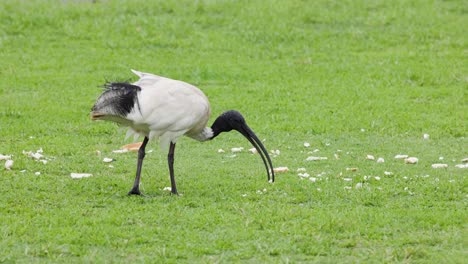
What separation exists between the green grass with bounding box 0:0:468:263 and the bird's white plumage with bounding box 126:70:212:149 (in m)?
0.64

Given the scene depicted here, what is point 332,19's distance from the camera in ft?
61.5

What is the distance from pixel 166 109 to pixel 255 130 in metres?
3.79

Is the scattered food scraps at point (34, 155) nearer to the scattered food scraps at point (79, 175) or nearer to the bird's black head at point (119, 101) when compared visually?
the scattered food scraps at point (79, 175)

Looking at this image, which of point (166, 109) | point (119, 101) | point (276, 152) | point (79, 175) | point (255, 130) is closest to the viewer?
point (119, 101)

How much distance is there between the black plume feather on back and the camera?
29.0ft

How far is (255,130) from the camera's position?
1261 centimetres

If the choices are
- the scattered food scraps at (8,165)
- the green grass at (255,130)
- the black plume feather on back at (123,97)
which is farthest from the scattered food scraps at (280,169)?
the scattered food scraps at (8,165)

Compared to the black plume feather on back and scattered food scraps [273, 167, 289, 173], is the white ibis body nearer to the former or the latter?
the black plume feather on back

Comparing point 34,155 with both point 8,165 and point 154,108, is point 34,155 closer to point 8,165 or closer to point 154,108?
point 8,165

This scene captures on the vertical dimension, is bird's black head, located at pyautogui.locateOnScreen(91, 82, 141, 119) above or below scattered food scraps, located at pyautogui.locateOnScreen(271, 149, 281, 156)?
above

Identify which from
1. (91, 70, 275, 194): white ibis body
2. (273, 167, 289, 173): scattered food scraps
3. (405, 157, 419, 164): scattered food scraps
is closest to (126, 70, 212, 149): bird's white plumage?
(91, 70, 275, 194): white ibis body

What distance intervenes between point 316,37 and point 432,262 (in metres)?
11.2

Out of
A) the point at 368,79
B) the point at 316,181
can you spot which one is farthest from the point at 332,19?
the point at 316,181

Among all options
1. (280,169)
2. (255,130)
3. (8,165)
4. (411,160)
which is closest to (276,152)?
(280,169)
